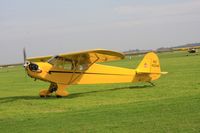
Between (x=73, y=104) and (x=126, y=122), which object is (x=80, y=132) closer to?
(x=126, y=122)

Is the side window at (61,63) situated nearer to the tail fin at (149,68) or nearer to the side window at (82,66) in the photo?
the side window at (82,66)

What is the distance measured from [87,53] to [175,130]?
419 inches

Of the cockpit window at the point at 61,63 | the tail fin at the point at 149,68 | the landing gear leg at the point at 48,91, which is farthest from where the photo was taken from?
the tail fin at the point at 149,68

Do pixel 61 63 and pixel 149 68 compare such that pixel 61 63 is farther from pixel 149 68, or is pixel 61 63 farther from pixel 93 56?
pixel 149 68

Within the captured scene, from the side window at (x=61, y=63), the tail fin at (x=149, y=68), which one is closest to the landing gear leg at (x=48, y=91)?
the side window at (x=61, y=63)

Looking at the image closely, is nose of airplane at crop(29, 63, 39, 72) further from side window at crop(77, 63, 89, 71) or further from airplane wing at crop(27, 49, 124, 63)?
side window at crop(77, 63, 89, 71)

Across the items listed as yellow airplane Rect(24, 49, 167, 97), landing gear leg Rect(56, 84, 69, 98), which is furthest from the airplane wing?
landing gear leg Rect(56, 84, 69, 98)

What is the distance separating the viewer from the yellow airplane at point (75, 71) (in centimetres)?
1834

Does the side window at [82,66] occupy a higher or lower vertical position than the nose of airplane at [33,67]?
lower

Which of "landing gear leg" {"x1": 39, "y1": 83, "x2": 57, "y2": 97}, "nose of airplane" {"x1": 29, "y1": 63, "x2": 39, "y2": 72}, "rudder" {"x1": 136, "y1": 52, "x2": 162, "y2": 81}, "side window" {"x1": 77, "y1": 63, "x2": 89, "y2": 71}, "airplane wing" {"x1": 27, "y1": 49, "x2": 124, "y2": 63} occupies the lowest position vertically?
"landing gear leg" {"x1": 39, "y1": 83, "x2": 57, "y2": 97}

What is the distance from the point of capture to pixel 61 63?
1912 centimetres

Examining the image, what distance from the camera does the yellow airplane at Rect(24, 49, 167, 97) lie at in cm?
1834

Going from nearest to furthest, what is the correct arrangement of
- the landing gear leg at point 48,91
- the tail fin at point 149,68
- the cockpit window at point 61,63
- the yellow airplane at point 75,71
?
the yellow airplane at point 75,71, the cockpit window at point 61,63, the landing gear leg at point 48,91, the tail fin at point 149,68

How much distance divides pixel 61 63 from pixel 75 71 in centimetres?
78
